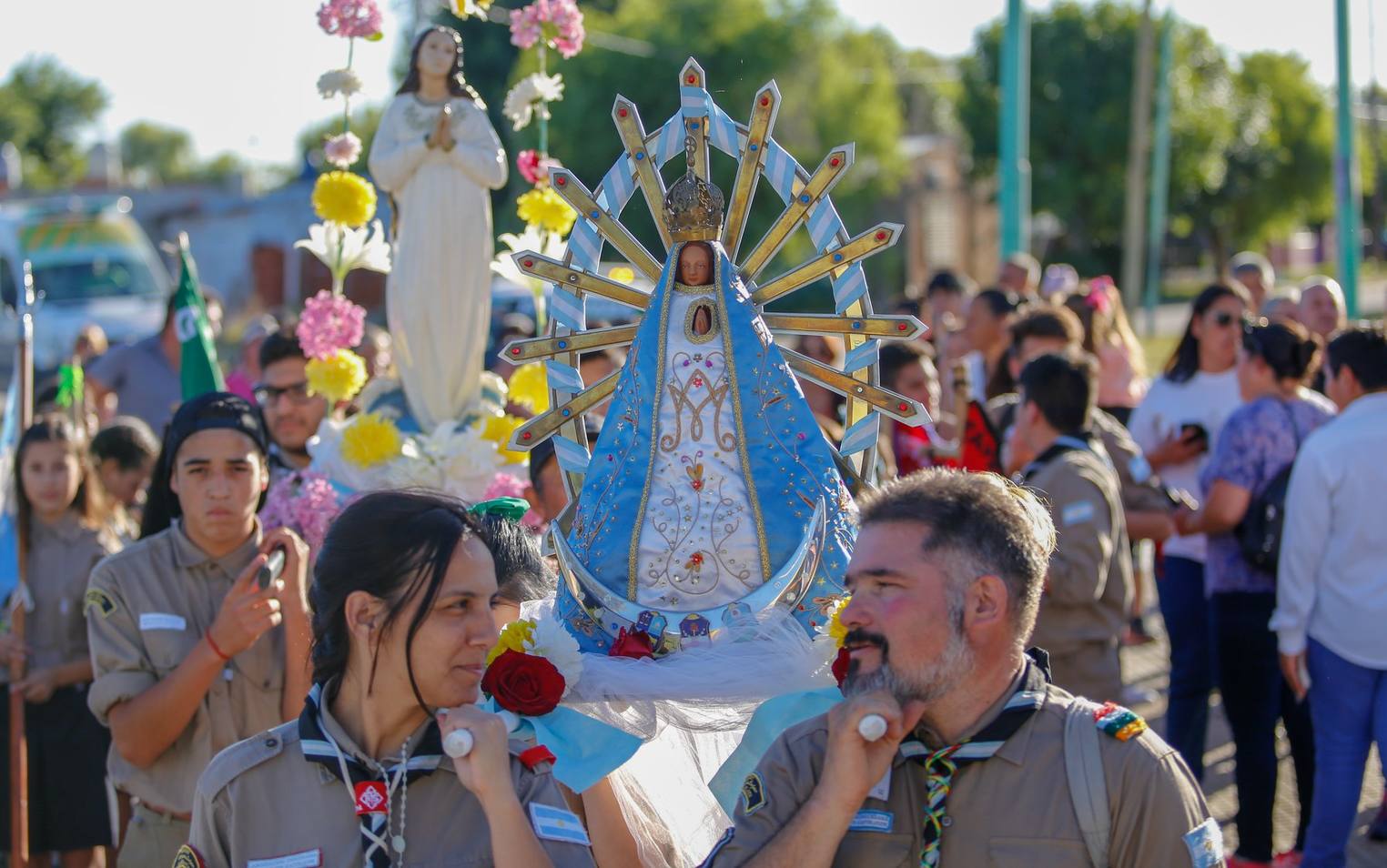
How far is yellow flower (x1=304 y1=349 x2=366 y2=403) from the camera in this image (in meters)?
5.35

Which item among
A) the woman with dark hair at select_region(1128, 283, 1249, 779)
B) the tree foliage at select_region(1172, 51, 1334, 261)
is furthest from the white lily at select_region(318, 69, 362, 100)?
the tree foliage at select_region(1172, 51, 1334, 261)

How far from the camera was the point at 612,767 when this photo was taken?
9.58 ft

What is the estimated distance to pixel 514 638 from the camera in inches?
117

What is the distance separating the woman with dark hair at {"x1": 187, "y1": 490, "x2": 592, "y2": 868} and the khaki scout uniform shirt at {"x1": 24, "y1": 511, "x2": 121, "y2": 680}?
9.36ft

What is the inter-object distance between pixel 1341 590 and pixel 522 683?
2.88m

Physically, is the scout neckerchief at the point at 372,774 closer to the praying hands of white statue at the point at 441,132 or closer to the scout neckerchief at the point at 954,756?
the scout neckerchief at the point at 954,756

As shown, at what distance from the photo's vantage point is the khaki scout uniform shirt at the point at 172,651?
3.72 meters

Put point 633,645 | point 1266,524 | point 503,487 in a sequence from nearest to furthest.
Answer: point 633,645 < point 503,487 < point 1266,524

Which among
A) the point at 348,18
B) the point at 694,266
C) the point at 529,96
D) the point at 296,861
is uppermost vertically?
the point at 348,18

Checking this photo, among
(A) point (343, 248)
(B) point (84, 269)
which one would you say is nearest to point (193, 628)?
(A) point (343, 248)

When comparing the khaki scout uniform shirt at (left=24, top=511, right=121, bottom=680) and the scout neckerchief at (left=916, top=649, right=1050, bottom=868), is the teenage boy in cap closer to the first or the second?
the khaki scout uniform shirt at (left=24, top=511, right=121, bottom=680)

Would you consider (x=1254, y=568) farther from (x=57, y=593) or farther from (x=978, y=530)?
(x=57, y=593)

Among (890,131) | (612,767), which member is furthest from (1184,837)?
(890,131)

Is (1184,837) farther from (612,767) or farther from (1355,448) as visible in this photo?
(1355,448)
